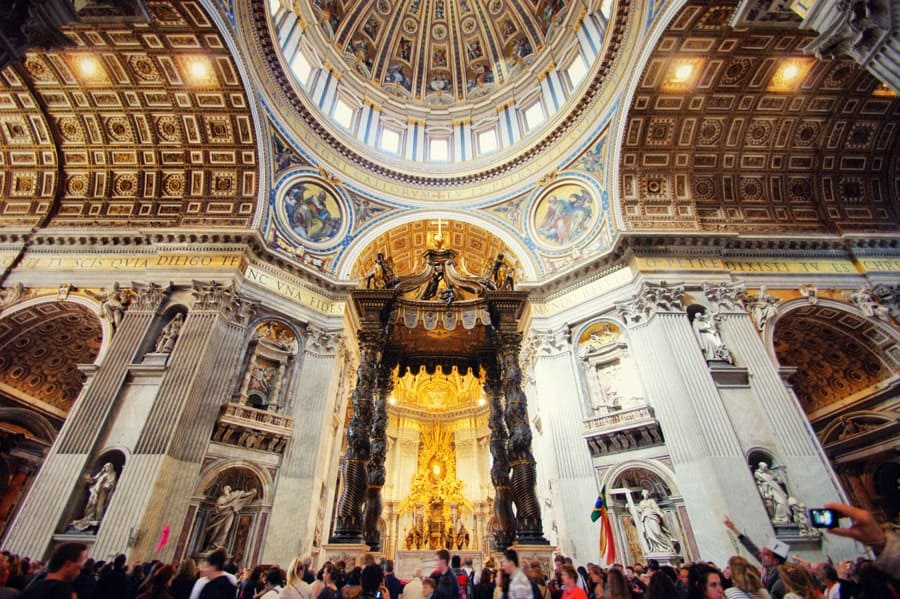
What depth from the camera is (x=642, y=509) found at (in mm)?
10016

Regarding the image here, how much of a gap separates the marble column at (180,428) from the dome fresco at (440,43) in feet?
47.2

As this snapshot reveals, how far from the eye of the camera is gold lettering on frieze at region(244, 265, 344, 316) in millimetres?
12959

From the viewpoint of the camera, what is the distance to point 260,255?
13211 millimetres

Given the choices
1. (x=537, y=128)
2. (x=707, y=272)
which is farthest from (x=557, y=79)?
(x=707, y=272)

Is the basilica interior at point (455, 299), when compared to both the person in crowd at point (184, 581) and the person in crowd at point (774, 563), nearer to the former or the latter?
the person in crowd at point (184, 581)

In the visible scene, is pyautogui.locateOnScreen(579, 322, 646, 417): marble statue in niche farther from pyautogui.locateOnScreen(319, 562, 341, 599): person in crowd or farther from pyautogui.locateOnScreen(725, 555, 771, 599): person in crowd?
pyautogui.locateOnScreen(319, 562, 341, 599): person in crowd

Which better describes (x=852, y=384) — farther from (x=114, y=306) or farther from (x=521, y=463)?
(x=114, y=306)

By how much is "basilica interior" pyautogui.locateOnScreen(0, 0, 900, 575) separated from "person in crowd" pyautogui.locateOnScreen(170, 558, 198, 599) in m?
3.21

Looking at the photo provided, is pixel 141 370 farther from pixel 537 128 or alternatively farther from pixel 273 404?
pixel 537 128

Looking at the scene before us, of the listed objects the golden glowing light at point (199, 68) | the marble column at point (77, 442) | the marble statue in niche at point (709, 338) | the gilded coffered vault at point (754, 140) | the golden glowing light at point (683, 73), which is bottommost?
the marble column at point (77, 442)

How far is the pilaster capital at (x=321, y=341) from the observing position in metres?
13.2

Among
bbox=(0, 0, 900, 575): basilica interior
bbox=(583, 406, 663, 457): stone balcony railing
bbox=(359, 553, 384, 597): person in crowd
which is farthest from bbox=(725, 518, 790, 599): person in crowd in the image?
bbox=(583, 406, 663, 457): stone balcony railing

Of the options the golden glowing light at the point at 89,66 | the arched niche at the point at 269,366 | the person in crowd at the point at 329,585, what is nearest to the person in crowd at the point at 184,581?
the person in crowd at the point at 329,585

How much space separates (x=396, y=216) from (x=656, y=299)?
1057cm
